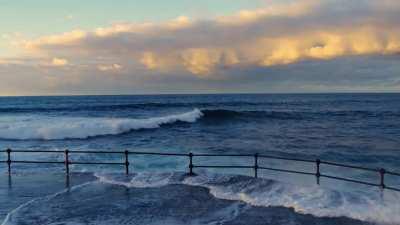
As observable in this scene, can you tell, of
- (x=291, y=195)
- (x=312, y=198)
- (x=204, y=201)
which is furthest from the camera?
(x=291, y=195)

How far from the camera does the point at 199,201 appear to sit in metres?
11.0

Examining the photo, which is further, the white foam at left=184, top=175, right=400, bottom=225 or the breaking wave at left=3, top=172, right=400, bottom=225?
the white foam at left=184, top=175, right=400, bottom=225

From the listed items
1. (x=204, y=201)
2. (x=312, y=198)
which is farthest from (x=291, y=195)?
(x=204, y=201)

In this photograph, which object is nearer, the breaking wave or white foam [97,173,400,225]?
the breaking wave

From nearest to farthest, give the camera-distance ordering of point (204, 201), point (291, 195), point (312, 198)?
point (204, 201) → point (312, 198) → point (291, 195)

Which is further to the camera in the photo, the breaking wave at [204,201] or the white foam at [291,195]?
the white foam at [291,195]

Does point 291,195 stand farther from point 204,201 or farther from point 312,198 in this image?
point 204,201

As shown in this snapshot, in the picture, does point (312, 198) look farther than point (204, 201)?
Yes

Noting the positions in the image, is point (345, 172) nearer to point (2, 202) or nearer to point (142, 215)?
point (142, 215)

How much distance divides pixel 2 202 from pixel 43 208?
155cm

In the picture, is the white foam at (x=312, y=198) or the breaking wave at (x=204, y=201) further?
the white foam at (x=312, y=198)

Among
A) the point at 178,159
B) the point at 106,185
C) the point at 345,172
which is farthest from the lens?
the point at 178,159

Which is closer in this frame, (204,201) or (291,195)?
(204,201)

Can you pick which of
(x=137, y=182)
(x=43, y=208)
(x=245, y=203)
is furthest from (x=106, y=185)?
(x=245, y=203)
